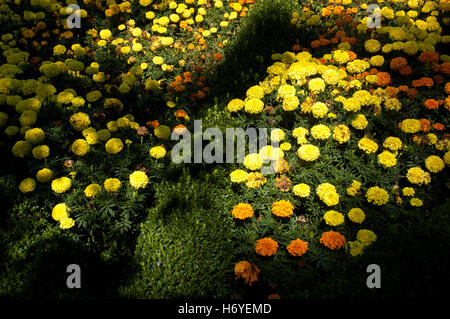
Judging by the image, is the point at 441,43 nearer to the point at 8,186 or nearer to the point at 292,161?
the point at 292,161

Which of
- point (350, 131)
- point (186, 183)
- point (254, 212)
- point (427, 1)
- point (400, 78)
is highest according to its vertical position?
point (427, 1)

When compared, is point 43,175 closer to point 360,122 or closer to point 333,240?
point 333,240

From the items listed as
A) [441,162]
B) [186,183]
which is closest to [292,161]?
[186,183]

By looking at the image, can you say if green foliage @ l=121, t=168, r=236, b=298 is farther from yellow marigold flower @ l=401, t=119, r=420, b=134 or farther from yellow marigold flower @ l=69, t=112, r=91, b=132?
yellow marigold flower @ l=401, t=119, r=420, b=134

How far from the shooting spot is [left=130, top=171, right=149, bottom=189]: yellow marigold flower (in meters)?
3.23

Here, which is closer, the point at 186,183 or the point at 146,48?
the point at 186,183

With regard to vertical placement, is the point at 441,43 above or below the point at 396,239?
above

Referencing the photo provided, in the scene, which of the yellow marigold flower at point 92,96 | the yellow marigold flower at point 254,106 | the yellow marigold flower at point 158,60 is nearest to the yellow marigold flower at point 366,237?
the yellow marigold flower at point 254,106

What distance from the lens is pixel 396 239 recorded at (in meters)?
2.75

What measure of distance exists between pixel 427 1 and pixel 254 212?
16.4ft

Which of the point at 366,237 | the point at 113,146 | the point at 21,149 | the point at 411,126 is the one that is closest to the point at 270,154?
the point at 366,237

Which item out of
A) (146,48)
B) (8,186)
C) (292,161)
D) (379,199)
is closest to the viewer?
(379,199)

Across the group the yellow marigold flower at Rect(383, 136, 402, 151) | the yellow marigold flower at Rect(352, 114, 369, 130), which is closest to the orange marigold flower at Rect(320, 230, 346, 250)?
the yellow marigold flower at Rect(383, 136, 402, 151)

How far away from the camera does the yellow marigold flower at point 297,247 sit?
9.44 ft
